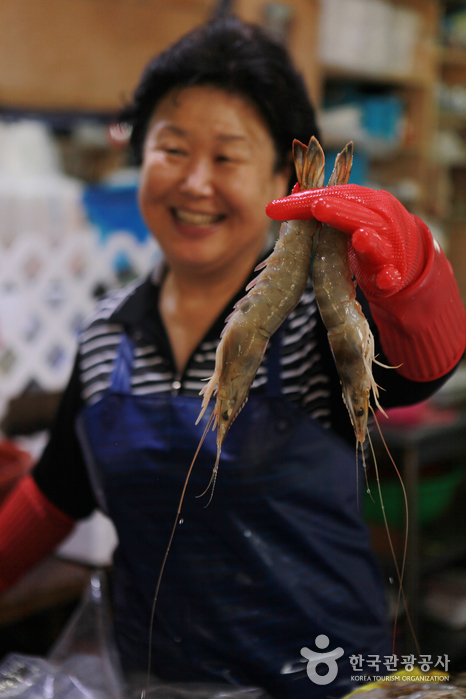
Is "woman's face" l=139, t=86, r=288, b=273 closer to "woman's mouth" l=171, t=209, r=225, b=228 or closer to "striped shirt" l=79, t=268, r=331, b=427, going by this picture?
"woman's mouth" l=171, t=209, r=225, b=228

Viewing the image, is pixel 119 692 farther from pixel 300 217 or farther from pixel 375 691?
pixel 300 217

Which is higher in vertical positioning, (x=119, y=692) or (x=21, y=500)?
(x=21, y=500)

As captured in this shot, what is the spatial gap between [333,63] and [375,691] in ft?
9.62

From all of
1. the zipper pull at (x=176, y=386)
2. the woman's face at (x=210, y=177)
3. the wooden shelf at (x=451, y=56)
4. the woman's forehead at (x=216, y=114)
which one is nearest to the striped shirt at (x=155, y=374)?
the zipper pull at (x=176, y=386)

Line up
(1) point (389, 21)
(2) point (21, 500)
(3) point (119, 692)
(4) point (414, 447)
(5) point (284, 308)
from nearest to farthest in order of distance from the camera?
(5) point (284, 308) < (3) point (119, 692) < (2) point (21, 500) < (4) point (414, 447) < (1) point (389, 21)

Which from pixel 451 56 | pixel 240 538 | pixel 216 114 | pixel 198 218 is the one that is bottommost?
pixel 240 538

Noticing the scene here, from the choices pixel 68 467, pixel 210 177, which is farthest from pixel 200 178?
pixel 68 467

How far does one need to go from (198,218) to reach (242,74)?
257mm

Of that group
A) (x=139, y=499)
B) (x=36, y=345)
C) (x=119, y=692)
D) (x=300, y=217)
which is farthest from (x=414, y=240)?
(x=36, y=345)

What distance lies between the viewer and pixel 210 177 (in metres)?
0.92

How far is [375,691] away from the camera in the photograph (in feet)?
2.27

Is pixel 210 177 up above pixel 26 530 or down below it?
above

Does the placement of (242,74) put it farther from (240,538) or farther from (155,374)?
(240,538)

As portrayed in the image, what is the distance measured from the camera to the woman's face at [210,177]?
3.02 ft
